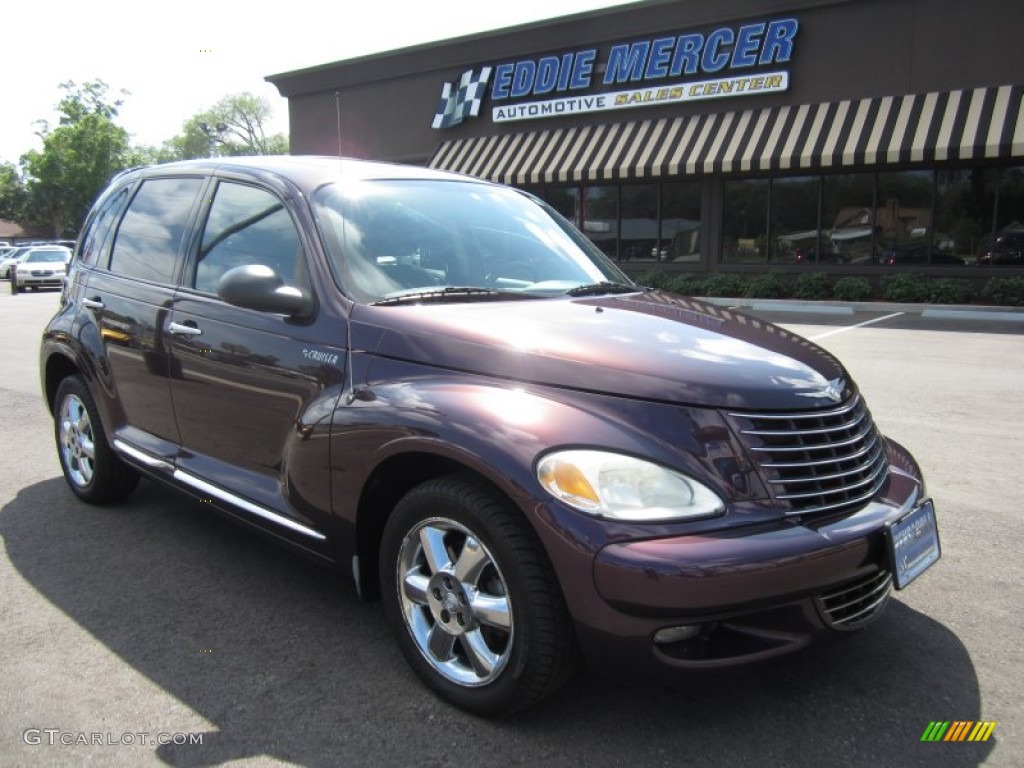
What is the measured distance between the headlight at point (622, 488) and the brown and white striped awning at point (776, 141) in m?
11.9

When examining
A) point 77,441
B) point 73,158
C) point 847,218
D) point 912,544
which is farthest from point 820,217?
point 73,158

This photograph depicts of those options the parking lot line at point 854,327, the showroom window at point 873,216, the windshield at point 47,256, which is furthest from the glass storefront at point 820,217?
the windshield at point 47,256

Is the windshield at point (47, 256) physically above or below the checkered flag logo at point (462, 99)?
below

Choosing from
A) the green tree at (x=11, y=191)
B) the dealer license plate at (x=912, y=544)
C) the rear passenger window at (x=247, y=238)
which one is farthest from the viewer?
the green tree at (x=11, y=191)

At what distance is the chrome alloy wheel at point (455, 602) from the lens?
8.33 ft

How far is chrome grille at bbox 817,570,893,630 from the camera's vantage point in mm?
2422

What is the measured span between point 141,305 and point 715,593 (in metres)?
3.15

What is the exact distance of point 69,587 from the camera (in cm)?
364

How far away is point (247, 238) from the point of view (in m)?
3.62

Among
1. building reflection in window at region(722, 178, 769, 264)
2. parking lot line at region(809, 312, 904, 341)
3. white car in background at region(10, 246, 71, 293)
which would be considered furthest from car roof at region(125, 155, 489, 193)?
white car in background at region(10, 246, 71, 293)

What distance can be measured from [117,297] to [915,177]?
660 inches

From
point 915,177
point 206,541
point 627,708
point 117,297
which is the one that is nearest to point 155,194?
point 117,297

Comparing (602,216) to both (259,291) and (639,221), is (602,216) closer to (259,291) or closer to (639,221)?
(639,221)

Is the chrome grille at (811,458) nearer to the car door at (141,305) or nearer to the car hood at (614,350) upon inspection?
the car hood at (614,350)
